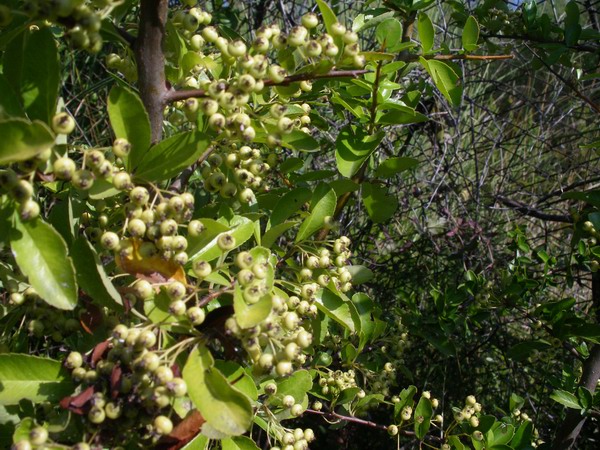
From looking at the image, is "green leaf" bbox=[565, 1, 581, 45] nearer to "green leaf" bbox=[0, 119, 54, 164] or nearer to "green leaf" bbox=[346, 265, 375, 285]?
"green leaf" bbox=[346, 265, 375, 285]

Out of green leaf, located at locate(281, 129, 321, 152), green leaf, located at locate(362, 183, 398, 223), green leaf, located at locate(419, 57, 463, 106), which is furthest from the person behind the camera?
green leaf, located at locate(362, 183, 398, 223)

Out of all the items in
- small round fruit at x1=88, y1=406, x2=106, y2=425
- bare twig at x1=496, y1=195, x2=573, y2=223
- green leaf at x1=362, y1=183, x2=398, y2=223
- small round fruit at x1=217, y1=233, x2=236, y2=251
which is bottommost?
bare twig at x1=496, y1=195, x2=573, y2=223

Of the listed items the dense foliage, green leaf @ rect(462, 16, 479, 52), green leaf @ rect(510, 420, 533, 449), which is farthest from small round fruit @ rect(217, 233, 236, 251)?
green leaf @ rect(510, 420, 533, 449)

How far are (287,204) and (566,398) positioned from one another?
1.03m

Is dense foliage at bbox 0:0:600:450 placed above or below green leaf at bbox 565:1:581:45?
below

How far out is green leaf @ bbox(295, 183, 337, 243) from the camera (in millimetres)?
1229

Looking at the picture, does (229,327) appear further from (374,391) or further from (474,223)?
(474,223)

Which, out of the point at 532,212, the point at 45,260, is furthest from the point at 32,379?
the point at 532,212

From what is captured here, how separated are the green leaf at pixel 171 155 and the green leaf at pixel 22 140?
8.4 inches

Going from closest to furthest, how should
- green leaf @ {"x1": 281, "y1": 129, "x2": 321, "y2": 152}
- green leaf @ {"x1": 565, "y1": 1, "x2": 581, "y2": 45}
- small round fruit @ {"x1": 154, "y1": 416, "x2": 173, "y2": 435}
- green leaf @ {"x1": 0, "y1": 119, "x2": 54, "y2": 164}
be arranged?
green leaf @ {"x1": 0, "y1": 119, "x2": 54, "y2": 164}, small round fruit @ {"x1": 154, "y1": 416, "x2": 173, "y2": 435}, green leaf @ {"x1": 281, "y1": 129, "x2": 321, "y2": 152}, green leaf @ {"x1": 565, "y1": 1, "x2": 581, "y2": 45}

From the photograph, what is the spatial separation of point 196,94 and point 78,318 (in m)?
0.44

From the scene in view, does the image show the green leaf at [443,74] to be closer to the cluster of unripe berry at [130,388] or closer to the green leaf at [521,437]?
the cluster of unripe berry at [130,388]

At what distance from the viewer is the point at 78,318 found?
1.01m

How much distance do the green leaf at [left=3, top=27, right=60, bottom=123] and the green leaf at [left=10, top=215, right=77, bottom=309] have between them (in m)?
0.16
